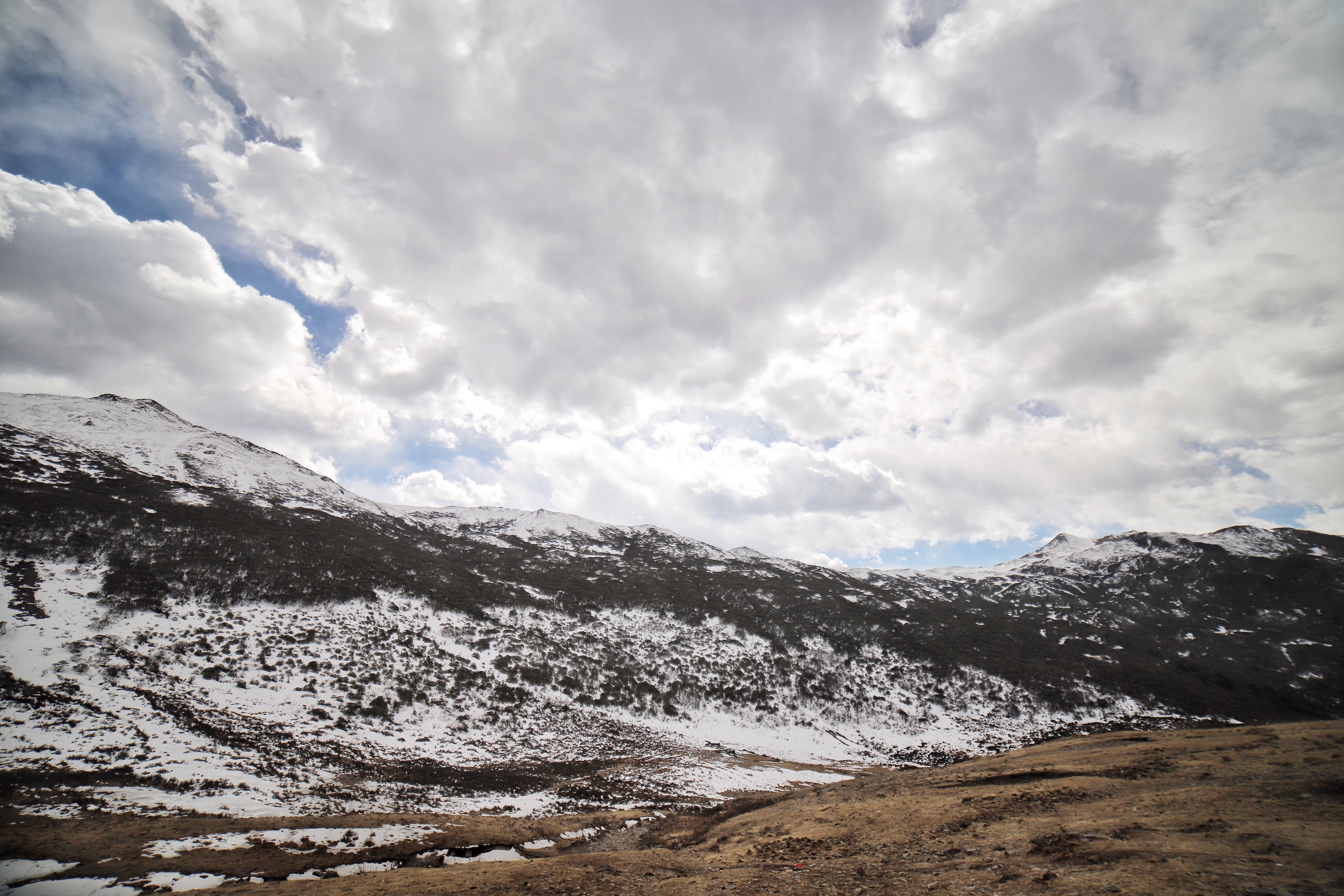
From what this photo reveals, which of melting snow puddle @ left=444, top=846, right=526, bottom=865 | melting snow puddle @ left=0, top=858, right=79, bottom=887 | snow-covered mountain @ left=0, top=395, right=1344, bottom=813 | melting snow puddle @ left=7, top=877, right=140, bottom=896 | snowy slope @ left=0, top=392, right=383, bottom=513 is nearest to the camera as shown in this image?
melting snow puddle @ left=7, top=877, right=140, bottom=896

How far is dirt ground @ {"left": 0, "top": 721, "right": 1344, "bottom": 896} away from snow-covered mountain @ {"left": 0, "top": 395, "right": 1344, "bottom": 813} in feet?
18.6

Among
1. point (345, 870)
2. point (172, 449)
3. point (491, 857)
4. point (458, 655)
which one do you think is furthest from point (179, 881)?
point (172, 449)

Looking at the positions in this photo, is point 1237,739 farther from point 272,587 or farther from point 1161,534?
point 1161,534

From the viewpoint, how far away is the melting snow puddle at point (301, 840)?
588 inches

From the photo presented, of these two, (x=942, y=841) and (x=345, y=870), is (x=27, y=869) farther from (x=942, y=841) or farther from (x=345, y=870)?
(x=942, y=841)

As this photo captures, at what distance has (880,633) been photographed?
66.9 metres

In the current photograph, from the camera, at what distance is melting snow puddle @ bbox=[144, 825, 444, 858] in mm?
14945

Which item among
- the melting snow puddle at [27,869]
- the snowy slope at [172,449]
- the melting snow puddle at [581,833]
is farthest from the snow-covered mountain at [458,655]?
the melting snow puddle at [27,869]

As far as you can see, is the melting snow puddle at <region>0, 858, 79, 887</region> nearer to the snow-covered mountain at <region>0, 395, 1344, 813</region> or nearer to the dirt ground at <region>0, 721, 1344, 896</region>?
the dirt ground at <region>0, 721, 1344, 896</region>

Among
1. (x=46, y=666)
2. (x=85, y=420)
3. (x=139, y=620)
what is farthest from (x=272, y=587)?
(x=85, y=420)

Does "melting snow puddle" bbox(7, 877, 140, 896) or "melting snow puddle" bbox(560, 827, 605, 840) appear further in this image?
"melting snow puddle" bbox(560, 827, 605, 840)

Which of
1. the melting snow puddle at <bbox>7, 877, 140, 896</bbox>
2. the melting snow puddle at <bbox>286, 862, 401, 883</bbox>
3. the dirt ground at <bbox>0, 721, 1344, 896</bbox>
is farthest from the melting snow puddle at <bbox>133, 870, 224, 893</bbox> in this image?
the melting snow puddle at <bbox>286, 862, 401, 883</bbox>

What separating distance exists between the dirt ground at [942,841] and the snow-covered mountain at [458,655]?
5658 millimetres

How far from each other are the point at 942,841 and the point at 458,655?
4040 centimetres
